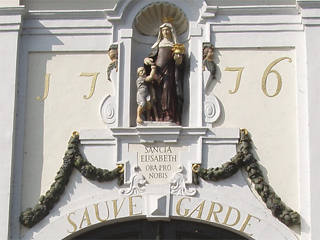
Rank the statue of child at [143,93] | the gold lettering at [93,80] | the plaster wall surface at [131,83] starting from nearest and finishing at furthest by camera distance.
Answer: the plaster wall surface at [131,83]
the statue of child at [143,93]
the gold lettering at [93,80]

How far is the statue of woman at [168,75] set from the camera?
1792cm

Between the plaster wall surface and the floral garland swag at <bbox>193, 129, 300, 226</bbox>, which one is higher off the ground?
the plaster wall surface

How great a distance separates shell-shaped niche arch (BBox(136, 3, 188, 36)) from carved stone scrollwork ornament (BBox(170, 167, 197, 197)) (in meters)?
2.45

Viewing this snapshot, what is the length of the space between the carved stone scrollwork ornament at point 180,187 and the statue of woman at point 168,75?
91 cm

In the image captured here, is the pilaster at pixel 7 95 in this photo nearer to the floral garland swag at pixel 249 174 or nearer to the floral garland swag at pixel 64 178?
the floral garland swag at pixel 64 178

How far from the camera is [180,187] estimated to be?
57.4 ft

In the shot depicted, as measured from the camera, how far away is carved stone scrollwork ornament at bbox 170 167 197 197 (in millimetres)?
17438

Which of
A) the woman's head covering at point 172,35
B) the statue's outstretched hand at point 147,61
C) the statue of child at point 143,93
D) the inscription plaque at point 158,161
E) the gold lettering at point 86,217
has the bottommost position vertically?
the gold lettering at point 86,217

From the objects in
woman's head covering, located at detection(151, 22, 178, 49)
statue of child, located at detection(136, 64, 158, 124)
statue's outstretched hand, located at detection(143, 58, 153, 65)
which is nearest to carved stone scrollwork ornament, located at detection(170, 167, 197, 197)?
statue of child, located at detection(136, 64, 158, 124)

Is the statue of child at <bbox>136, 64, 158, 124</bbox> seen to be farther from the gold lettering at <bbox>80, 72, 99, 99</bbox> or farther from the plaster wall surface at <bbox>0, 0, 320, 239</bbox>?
the gold lettering at <bbox>80, 72, 99, 99</bbox>

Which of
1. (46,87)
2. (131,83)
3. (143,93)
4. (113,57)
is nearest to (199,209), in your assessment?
(143,93)

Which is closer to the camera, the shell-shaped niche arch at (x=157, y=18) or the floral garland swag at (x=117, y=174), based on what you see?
the floral garland swag at (x=117, y=174)

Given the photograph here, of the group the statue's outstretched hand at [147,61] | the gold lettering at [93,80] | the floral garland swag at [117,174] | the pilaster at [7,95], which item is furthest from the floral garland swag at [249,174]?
the pilaster at [7,95]

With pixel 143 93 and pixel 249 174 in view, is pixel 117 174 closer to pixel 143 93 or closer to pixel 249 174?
pixel 143 93
